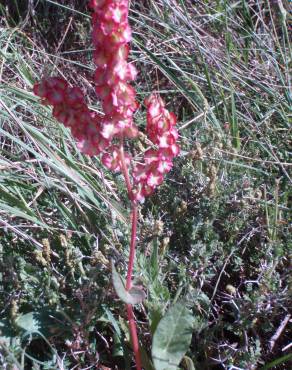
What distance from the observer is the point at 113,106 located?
0.94 metres

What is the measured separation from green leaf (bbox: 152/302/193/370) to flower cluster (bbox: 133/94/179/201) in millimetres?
282

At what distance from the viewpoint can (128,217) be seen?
4.88ft

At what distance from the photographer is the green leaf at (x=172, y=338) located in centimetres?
116

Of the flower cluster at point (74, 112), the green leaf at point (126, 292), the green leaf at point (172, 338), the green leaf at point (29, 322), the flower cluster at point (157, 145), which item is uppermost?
the flower cluster at point (74, 112)

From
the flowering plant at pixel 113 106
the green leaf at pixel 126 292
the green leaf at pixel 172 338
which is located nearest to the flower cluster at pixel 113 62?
the flowering plant at pixel 113 106

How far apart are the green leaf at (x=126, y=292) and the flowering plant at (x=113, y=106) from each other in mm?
24

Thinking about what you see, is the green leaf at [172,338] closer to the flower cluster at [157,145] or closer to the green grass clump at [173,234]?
the green grass clump at [173,234]

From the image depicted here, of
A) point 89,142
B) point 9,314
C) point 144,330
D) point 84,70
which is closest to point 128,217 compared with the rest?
point 144,330

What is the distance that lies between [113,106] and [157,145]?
0.13 meters

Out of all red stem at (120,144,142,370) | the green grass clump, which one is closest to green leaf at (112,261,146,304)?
red stem at (120,144,142,370)

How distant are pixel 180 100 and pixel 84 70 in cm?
41

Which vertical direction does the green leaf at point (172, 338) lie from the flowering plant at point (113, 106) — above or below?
below

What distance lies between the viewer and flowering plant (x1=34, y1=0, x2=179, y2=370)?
89 centimetres

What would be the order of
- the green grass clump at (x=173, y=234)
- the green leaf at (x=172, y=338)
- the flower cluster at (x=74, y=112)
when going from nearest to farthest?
the flower cluster at (x=74, y=112) → the green leaf at (x=172, y=338) → the green grass clump at (x=173, y=234)
